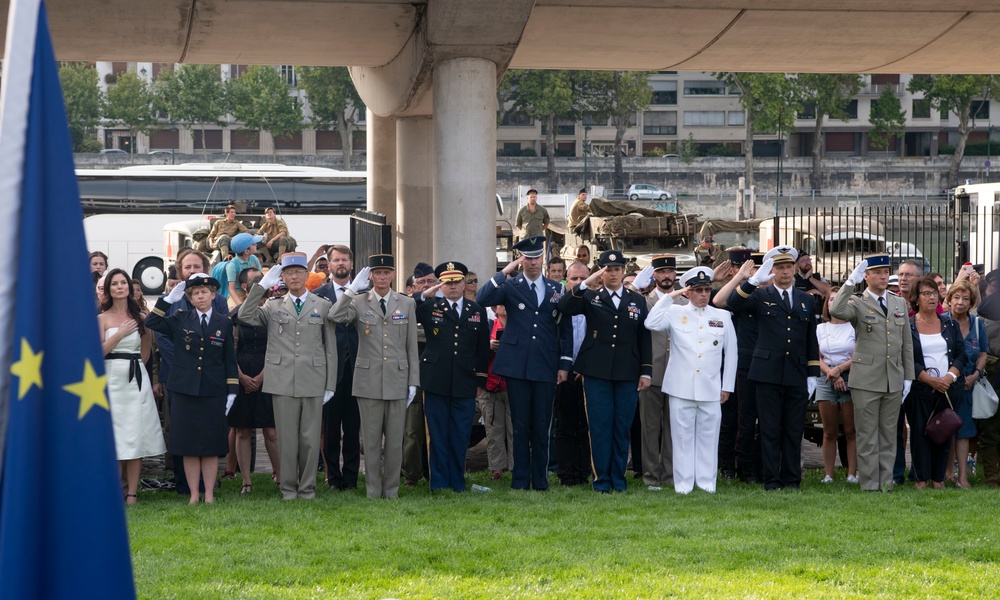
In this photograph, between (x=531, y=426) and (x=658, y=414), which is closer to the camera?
(x=531, y=426)

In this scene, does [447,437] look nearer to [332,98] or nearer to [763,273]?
[763,273]

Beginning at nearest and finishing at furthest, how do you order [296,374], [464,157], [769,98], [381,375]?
1. [296,374]
2. [381,375]
3. [464,157]
4. [769,98]

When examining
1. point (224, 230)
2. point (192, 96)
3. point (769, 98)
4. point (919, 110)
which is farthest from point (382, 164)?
point (919, 110)

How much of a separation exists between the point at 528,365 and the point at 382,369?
1145 mm

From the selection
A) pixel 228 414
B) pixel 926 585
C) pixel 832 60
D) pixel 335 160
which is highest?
pixel 335 160

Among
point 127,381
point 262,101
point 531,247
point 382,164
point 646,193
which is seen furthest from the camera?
point 262,101

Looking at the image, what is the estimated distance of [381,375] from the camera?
360 inches

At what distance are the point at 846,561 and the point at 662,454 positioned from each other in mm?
3026

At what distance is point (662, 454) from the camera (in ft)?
32.3

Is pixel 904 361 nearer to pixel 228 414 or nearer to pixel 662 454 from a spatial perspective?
pixel 662 454

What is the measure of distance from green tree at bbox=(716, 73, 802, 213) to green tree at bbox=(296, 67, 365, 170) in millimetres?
22880

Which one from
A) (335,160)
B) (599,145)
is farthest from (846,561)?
(599,145)

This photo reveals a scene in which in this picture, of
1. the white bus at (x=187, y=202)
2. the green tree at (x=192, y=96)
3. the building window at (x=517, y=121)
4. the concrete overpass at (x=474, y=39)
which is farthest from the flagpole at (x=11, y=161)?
the building window at (x=517, y=121)

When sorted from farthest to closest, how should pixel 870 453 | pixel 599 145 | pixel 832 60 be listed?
pixel 599 145, pixel 832 60, pixel 870 453
